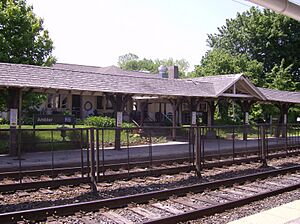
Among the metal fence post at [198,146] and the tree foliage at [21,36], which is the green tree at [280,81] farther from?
the metal fence post at [198,146]

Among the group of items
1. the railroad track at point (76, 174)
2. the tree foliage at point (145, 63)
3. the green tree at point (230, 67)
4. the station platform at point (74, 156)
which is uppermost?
the tree foliage at point (145, 63)

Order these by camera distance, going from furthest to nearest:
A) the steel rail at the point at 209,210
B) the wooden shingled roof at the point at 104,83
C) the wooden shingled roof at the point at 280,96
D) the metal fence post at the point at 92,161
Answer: the wooden shingled roof at the point at 280,96
the wooden shingled roof at the point at 104,83
the metal fence post at the point at 92,161
the steel rail at the point at 209,210

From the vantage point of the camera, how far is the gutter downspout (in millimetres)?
8359

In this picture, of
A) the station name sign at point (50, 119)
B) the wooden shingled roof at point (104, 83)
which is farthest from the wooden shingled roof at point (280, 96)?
the station name sign at point (50, 119)

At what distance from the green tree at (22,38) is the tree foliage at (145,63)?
76.3 meters

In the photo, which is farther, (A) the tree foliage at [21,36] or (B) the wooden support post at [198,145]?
(A) the tree foliage at [21,36]

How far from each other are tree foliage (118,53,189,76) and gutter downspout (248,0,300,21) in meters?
88.5

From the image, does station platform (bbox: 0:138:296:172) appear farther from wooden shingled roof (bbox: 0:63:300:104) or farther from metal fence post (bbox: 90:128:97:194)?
wooden shingled roof (bbox: 0:63:300:104)

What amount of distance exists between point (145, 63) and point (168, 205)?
9791 centimetres

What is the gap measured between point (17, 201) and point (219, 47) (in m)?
51.9

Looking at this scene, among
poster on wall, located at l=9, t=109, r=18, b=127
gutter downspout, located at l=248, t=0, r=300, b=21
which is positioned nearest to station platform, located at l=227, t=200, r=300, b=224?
gutter downspout, located at l=248, t=0, r=300, b=21

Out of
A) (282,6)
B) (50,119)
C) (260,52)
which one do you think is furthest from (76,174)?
(260,52)

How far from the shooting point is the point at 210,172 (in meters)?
12.4

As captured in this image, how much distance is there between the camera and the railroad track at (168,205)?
6597 millimetres
